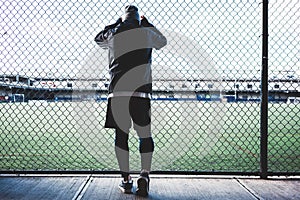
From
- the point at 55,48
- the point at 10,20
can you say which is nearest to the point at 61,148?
the point at 55,48

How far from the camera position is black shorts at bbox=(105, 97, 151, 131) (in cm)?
301

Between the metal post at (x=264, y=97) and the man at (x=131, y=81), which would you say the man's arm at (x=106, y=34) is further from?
the metal post at (x=264, y=97)

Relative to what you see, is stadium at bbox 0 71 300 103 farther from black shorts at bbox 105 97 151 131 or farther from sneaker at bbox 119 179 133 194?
sneaker at bbox 119 179 133 194

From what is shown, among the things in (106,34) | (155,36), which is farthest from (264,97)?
(106,34)

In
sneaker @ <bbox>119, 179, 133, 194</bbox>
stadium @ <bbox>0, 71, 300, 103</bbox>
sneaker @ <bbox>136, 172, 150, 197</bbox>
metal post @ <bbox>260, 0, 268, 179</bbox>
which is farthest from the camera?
stadium @ <bbox>0, 71, 300, 103</bbox>

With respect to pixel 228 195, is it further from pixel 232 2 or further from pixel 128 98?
pixel 232 2

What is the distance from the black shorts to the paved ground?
2.01 feet

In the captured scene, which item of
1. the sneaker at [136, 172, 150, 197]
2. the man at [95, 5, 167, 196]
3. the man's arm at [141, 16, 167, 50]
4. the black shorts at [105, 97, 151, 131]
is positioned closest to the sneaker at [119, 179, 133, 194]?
the man at [95, 5, 167, 196]

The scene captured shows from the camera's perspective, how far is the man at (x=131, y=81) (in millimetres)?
2986

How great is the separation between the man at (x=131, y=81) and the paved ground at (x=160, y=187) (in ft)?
0.83

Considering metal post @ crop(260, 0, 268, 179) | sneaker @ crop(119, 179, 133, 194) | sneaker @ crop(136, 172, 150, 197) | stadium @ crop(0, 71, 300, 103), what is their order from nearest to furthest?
sneaker @ crop(136, 172, 150, 197) < sneaker @ crop(119, 179, 133, 194) < metal post @ crop(260, 0, 268, 179) < stadium @ crop(0, 71, 300, 103)

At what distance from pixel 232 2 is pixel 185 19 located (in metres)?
0.58

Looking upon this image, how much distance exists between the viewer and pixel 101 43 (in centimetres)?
317

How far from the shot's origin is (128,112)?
304 cm
